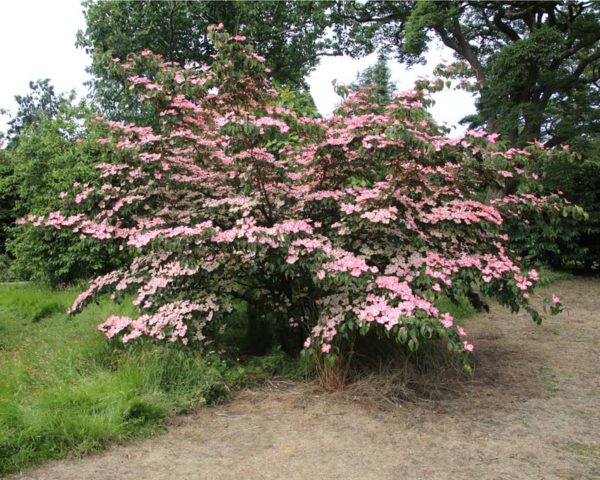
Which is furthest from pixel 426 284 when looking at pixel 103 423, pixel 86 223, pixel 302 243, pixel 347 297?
pixel 86 223

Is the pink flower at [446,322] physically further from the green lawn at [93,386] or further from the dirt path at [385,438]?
the green lawn at [93,386]

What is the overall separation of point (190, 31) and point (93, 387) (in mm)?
9686

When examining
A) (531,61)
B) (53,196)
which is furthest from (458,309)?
(531,61)

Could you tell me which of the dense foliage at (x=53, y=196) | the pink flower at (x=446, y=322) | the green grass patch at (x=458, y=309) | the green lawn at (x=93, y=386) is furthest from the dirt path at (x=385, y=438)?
the dense foliage at (x=53, y=196)

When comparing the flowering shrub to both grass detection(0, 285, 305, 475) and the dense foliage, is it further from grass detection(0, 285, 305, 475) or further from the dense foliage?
the dense foliage

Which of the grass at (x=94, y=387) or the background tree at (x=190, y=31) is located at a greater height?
the background tree at (x=190, y=31)

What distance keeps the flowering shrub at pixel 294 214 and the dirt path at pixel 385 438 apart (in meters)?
0.47

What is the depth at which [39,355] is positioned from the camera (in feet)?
12.9

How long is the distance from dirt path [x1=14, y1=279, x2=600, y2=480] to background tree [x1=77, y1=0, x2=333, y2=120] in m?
7.34

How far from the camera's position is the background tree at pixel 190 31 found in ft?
33.8

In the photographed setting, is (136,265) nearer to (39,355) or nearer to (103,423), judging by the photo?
(39,355)

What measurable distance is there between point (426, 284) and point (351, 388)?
93cm

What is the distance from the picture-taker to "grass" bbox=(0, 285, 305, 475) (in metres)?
2.67

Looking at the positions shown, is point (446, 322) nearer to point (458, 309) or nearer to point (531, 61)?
point (458, 309)
